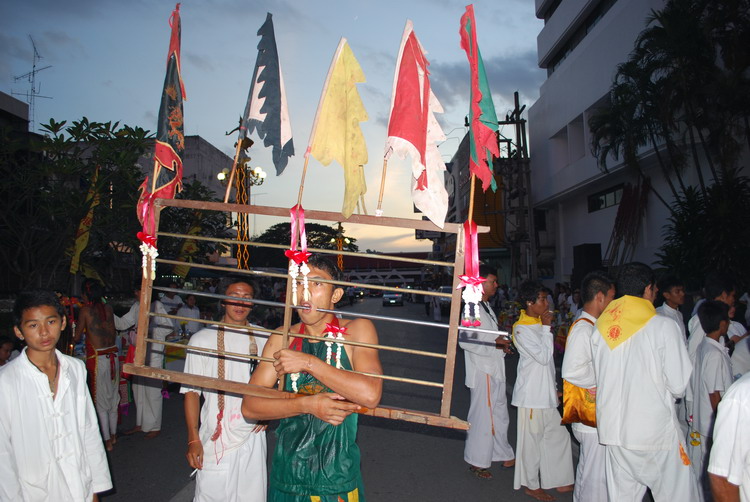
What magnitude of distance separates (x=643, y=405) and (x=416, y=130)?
7.67 ft

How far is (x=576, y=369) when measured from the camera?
402 centimetres

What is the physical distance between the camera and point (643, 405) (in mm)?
3471

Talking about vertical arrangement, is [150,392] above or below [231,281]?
below

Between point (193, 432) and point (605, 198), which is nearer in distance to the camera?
point (193, 432)

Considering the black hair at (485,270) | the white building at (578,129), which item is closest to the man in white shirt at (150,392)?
the black hair at (485,270)

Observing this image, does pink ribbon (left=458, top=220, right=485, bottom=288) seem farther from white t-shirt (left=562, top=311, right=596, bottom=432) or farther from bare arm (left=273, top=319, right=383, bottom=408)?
white t-shirt (left=562, top=311, right=596, bottom=432)

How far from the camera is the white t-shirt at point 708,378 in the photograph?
4.25 metres

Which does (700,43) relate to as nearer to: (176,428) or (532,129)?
(176,428)

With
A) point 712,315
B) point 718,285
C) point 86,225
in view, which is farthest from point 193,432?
point 86,225

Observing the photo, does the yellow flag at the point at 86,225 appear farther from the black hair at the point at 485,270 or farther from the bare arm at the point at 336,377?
the bare arm at the point at 336,377

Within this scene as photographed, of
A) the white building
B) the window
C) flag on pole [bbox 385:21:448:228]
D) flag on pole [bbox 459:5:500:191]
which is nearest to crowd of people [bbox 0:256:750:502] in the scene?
flag on pole [bbox 385:21:448:228]

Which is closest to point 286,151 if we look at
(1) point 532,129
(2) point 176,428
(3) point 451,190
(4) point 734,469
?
(4) point 734,469

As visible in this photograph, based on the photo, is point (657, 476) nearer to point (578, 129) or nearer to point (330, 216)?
point (330, 216)

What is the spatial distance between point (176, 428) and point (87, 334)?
1767 mm
